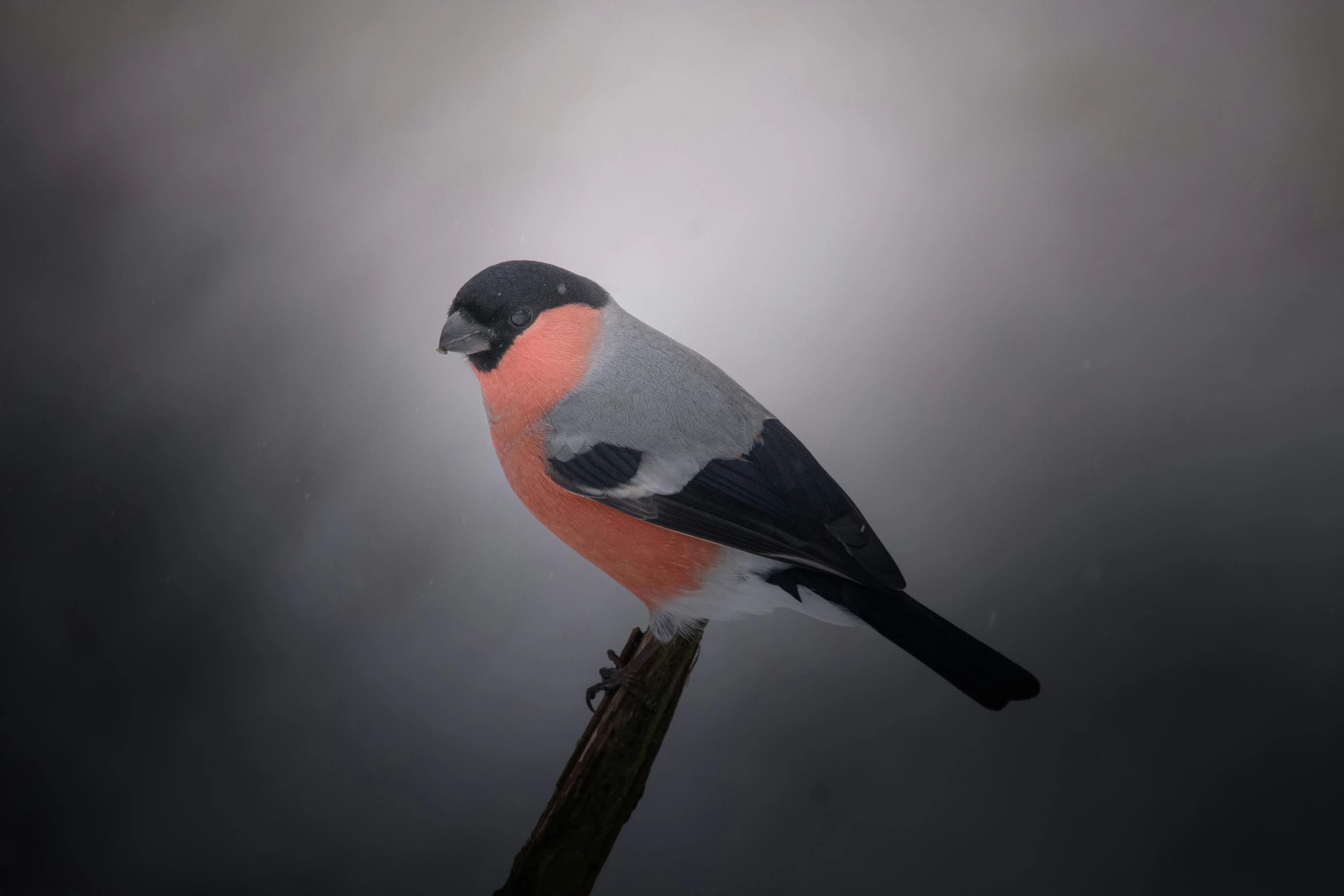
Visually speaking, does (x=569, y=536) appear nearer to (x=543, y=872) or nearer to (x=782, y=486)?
(x=782, y=486)

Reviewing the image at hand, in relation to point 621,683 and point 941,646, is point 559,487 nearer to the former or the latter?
point 621,683

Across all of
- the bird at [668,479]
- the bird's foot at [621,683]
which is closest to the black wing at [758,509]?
the bird at [668,479]

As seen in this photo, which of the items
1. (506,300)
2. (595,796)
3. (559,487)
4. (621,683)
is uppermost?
(506,300)

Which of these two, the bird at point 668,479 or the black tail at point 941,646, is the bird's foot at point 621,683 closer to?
the bird at point 668,479

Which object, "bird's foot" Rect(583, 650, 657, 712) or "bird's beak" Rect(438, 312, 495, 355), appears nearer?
"bird's beak" Rect(438, 312, 495, 355)

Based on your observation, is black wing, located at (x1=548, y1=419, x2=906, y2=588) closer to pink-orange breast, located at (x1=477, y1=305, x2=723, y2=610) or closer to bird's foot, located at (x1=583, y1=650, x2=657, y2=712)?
pink-orange breast, located at (x1=477, y1=305, x2=723, y2=610)

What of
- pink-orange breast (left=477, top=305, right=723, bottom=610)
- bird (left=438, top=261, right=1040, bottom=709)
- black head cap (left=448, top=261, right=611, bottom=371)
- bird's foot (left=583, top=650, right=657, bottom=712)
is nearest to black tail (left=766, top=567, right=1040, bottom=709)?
bird (left=438, top=261, right=1040, bottom=709)

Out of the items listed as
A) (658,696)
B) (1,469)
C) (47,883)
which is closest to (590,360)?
(658,696)

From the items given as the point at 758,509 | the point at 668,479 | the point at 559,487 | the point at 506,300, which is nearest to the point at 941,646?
the point at 758,509
